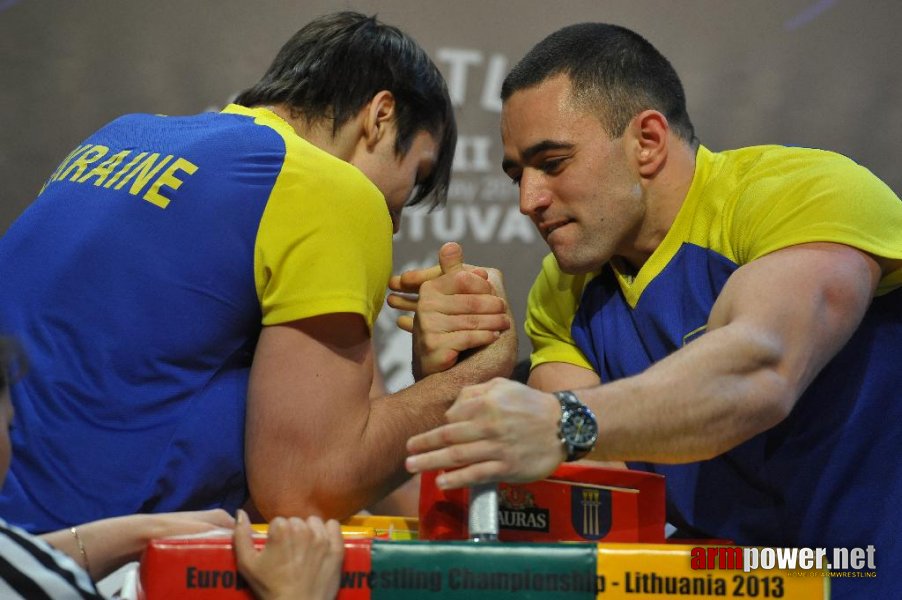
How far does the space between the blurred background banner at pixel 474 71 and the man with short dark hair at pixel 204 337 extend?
1.20m

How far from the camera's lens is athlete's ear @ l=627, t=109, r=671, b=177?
1.76 m

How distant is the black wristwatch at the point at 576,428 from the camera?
43.8 inches

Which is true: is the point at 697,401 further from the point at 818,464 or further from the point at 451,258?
the point at 451,258

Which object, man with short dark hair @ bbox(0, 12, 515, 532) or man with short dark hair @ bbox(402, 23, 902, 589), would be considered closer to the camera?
man with short dark hair @ bbox(402, 23, 902, 589)

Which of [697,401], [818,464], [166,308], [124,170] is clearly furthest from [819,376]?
[124,170]

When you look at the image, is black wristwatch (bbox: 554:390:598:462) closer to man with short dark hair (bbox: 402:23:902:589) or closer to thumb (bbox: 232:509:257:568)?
man with short dark hair (bbox: 402:23:902:589)

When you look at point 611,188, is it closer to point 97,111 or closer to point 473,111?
point 473,111

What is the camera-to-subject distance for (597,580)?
3.50 ft

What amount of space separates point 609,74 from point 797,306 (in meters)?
0.62

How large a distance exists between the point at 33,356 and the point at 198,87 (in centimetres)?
138

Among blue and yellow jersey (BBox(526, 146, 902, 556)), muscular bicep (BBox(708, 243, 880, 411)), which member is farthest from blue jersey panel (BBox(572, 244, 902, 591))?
muscular bicep (BBox(708, 243, 880, 411))

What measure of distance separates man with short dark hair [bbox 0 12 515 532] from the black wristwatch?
358 millimetres

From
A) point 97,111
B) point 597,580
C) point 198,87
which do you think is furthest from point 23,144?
point 597,580

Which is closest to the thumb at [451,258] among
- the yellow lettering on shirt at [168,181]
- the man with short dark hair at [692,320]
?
the man with short dark hair at [692,320]
